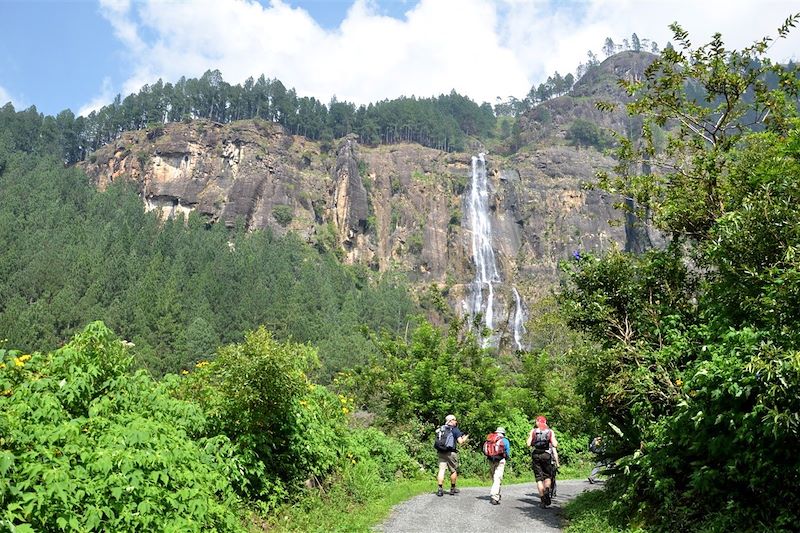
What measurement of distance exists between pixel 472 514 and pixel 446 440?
2227 mm

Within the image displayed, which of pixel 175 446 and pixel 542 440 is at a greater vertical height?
pixel 175 446

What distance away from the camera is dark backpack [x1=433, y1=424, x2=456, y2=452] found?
12.4 meters

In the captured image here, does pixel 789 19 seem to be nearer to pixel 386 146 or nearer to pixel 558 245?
pixel 558 245

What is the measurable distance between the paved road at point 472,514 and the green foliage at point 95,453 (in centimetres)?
352

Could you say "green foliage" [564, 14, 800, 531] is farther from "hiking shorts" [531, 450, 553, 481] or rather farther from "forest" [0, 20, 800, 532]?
"hiking shorts" [531, 450, 553, 481]

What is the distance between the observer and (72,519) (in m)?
4.14

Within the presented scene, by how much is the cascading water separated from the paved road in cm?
7026

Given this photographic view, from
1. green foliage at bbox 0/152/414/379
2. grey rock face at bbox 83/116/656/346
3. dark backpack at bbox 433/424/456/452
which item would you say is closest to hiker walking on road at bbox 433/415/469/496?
dark backpack at bbox 433/424/456/452

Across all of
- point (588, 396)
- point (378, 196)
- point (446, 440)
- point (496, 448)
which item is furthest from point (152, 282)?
point (588, 396)

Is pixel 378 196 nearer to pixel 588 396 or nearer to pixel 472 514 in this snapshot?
pixel 588 396

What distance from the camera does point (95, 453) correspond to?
4.73m

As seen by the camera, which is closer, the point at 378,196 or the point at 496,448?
the point at 496,448

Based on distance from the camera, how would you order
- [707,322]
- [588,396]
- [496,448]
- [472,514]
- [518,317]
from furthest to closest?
[518,317], [496,448], [588,396], [472,514], [707,322]

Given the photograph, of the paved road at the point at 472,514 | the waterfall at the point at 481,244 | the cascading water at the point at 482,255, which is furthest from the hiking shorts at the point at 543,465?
the waterfall at the point at 481,244
